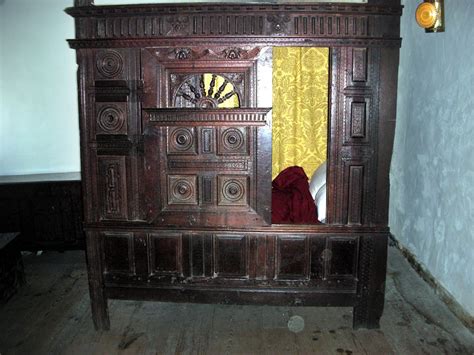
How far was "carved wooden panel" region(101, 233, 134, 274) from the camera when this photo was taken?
2518 millimetres

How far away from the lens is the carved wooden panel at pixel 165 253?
8.20 ft

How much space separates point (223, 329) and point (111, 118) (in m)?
1.39

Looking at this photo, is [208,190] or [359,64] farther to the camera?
[208,190]

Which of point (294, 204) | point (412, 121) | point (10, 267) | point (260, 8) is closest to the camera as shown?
point (260, 8)

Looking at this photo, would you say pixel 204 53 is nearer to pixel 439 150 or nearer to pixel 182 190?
pixel 182 190

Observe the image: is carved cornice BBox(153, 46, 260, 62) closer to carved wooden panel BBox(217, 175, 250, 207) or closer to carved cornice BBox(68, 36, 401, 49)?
carved cornice BBox(68, 36, 401, 49)

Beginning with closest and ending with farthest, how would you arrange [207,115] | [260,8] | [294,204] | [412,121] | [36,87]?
[260,8], [207,115], [294,204], [412,121], [36,87]

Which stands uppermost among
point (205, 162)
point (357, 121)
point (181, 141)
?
point (357, 121)

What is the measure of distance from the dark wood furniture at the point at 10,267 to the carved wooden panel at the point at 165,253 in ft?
4.01

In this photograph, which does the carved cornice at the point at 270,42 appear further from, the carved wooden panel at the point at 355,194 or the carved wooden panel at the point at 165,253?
the carved wooden panel at the point at 165,253

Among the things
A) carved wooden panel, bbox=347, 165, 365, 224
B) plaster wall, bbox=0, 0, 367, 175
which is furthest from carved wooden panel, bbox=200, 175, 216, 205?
plaster wall, bbox=0, 0, 367, 175

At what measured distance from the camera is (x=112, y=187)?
2.46 meters

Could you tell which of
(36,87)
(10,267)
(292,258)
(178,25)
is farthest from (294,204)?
(36,87)

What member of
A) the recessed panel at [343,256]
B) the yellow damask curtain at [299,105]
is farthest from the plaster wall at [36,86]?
the recessed panel at [343,256]
